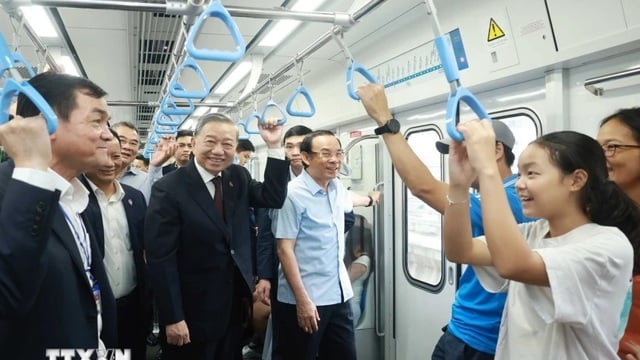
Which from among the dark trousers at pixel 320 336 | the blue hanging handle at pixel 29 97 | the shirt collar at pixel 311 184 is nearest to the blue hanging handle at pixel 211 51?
the blue hanging handle at pixel 29 97

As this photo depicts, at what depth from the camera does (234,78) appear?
5.80 meters

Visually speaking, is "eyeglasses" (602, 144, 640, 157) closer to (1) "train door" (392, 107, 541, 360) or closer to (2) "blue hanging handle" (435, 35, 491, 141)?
(2) "blue hanging handle" (435, 35, 491, 141)

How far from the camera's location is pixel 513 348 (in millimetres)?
1371

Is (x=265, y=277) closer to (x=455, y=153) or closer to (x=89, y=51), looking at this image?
(x=455, y=153)

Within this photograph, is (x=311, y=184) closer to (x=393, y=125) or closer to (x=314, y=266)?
(x=314, y=266)

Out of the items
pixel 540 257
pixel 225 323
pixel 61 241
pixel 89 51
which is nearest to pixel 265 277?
pixel 225 323

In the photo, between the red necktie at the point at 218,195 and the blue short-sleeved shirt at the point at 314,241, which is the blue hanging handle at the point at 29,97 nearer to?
the red necktie at the point at 218,195

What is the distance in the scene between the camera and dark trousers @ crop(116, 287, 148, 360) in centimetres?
266

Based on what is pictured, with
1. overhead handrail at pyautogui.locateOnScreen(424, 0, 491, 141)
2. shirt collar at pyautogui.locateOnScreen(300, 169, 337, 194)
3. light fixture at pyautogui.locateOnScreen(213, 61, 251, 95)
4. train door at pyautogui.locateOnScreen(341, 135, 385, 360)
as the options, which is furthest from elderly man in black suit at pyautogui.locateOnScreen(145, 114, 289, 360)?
light fixture at pyautogui.locateOnScreen(213, 61, 251, 95)

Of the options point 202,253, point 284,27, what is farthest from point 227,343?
point 284,27

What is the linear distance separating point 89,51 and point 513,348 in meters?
4.97

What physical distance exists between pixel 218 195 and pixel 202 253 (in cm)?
34

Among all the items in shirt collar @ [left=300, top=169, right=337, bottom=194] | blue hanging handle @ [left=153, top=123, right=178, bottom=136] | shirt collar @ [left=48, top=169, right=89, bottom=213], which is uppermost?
blue hanging handle @ [left=153, top=123, right=178, bottom=136]

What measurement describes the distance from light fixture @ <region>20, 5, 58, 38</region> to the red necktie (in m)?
1.97
